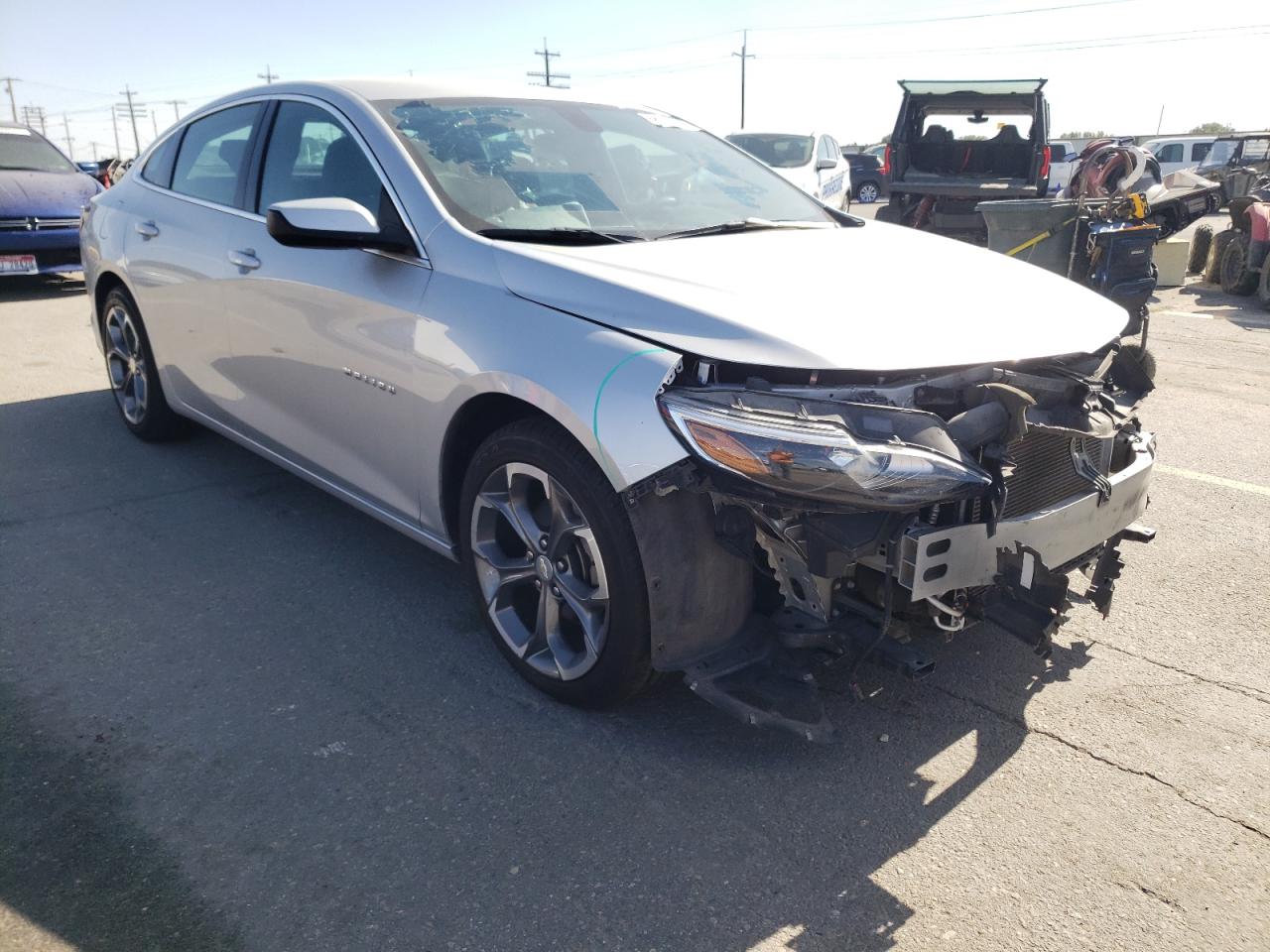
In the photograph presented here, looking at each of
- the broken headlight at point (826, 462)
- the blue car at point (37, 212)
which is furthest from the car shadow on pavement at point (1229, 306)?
the blue car at point (37, 212)

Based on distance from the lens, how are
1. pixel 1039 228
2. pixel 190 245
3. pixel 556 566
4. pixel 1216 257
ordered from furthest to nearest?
1. pixel 1216 257
2. pixel 1039 228
3. pixel 190 245
4. pixel 556 566

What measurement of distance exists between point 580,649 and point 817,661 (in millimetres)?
689

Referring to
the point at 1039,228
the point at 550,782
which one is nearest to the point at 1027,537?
the point at 550,782

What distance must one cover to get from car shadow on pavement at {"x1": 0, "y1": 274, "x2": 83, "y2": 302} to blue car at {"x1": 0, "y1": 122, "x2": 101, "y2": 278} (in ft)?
1.08

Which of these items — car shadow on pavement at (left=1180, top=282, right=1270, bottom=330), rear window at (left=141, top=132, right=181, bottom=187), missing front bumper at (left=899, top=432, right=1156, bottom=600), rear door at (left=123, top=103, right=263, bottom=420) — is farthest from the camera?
car shadow on pavement at (left=1180, top=282, right=1270, bottom=330)

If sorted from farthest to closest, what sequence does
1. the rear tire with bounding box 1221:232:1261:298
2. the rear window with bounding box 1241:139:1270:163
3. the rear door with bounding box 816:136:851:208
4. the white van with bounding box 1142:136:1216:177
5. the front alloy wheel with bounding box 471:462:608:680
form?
the white van with bounding box 1142:136:1216:177
the rear window with bounding box 1241:139:1270:163
the rear door with bounding box 816:136:851:208
the rear tire with bounding box 1221:232:1261:298
the front alloy wheel with bounding box 471:462:608:680

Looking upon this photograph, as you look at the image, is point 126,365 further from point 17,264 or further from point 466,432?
point 17,264

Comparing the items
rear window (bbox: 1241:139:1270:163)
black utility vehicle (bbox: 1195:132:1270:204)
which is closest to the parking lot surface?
black utility vehicle (bbox: 1195:132:1270:204)

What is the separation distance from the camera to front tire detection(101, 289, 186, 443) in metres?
5.06

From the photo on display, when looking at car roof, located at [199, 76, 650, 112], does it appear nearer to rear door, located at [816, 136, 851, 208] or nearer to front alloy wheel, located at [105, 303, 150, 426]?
front alloy wheel, located at [105, 303, 150, 426]

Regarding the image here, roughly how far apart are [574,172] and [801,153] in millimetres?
13489

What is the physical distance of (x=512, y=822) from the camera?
2488mm

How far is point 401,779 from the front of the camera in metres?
2.65

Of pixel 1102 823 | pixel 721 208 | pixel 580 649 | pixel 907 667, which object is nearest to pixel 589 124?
pixel 721 208
